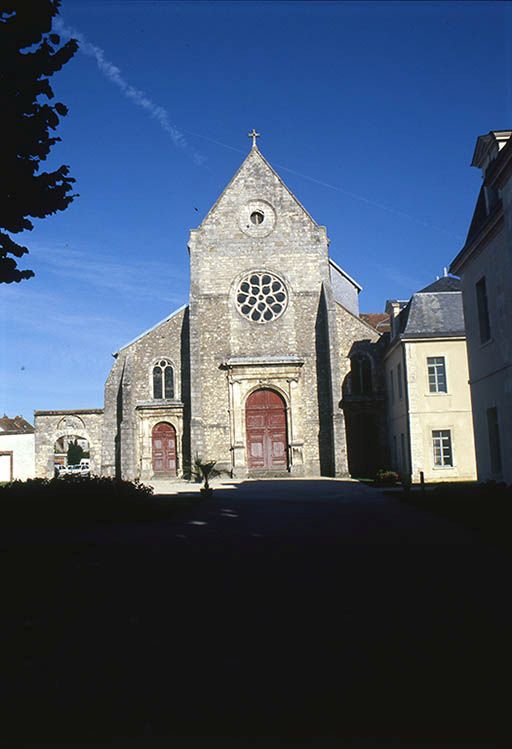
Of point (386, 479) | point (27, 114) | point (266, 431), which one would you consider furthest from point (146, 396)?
point (27, 114)

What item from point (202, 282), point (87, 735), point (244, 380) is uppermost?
point (202, 282)

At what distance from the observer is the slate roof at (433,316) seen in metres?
24.6

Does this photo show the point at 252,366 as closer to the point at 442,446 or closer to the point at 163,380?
the point at 163,380

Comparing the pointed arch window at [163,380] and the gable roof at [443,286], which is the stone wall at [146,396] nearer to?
the pointed arch window at [163,380]

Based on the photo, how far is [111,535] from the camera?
1043cm

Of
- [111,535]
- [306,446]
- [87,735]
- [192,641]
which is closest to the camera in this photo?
[87,735]

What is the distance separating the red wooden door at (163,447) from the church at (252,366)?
→ 0.05 meters

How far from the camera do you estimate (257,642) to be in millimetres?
4730

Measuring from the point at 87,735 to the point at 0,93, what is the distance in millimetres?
8369

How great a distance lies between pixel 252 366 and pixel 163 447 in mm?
5580

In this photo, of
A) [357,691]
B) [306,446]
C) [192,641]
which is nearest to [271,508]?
[192,641]

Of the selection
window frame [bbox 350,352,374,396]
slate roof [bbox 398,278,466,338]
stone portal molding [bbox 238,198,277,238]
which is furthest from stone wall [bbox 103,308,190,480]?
slate roof [bbox 398,278,466,338]

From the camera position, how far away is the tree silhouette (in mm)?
8867

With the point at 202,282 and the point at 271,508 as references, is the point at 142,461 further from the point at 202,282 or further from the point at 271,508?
the point at 271,508
